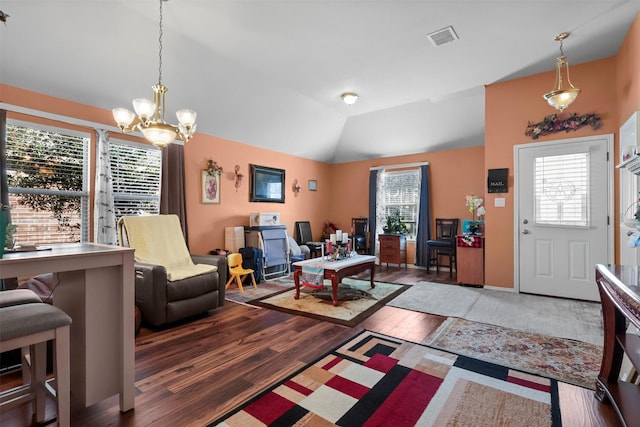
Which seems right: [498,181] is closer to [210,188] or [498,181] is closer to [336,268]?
[336,268]

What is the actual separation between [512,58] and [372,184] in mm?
3584

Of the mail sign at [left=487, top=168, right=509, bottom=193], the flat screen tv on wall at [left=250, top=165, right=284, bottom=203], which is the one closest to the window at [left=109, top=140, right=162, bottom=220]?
the flat screen tv on wall at [left=250, top=165, right=284, bottom=203]

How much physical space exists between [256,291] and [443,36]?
388 cm

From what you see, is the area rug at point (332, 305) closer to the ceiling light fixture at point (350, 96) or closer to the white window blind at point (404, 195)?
the white window blind at point (404, 195)

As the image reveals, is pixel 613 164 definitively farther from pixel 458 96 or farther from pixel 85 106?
pixel 85 106

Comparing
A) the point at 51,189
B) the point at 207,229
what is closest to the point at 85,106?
the point at 51,189

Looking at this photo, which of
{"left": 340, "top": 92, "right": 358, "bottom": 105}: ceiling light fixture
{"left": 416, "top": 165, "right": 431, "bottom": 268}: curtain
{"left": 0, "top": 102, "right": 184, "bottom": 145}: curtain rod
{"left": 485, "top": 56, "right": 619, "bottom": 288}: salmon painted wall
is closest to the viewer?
{"left": 0, "top": 102, "right": 184, "bottom": 145}: curtain rod

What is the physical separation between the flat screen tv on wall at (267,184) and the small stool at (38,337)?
13.9 ft

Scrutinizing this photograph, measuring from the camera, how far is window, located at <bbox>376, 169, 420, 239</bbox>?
251 inches

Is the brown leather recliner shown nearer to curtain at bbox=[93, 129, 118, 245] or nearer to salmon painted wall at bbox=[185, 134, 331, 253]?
curtain at bbox=[93, 129, 118, 245]

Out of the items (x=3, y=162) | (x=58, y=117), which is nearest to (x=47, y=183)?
(x=3, y=162)

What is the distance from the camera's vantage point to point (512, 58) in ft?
11.9

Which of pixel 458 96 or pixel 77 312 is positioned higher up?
pixel 458 96

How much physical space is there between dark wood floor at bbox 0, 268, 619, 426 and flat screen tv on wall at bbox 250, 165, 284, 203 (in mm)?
2621
